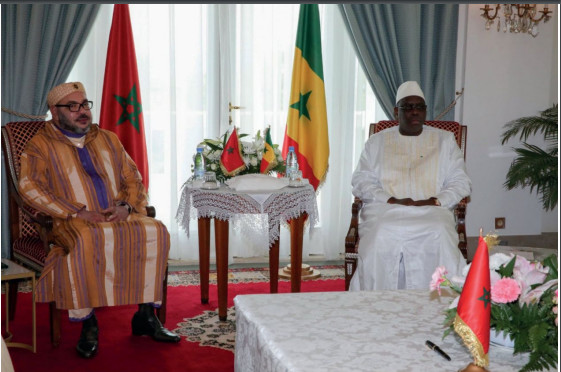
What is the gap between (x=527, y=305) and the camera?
2.08 metres

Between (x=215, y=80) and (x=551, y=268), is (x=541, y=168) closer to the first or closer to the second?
(x=215, y=80)

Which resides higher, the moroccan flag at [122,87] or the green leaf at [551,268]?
the moroccan flag at [122,87]

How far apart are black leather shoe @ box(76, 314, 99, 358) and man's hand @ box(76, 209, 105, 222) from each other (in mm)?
569

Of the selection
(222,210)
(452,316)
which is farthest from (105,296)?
(452,316)

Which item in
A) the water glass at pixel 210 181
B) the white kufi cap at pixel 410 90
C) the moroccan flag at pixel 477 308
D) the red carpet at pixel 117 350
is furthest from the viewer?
the white kufi cap at pixel 410 90

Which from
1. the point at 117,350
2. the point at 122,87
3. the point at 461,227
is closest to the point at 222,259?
the point at 117,350

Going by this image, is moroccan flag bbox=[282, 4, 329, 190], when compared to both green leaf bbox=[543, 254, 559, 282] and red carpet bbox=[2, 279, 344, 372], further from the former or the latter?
green leaf bbox=[543, 254, 559, 282]

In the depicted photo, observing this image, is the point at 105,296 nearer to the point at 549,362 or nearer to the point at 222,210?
the point at 222,210

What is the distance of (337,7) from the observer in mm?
6316

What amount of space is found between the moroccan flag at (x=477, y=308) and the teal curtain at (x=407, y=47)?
15.7ft

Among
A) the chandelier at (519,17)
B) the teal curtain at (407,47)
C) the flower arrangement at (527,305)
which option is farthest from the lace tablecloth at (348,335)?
the chandelier at (519,17)

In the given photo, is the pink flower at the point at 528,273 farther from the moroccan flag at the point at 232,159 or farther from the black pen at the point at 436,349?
the moroccan flag at the point at 232,159

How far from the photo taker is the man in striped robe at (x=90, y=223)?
13.4 ft

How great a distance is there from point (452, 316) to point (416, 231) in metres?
2.57
